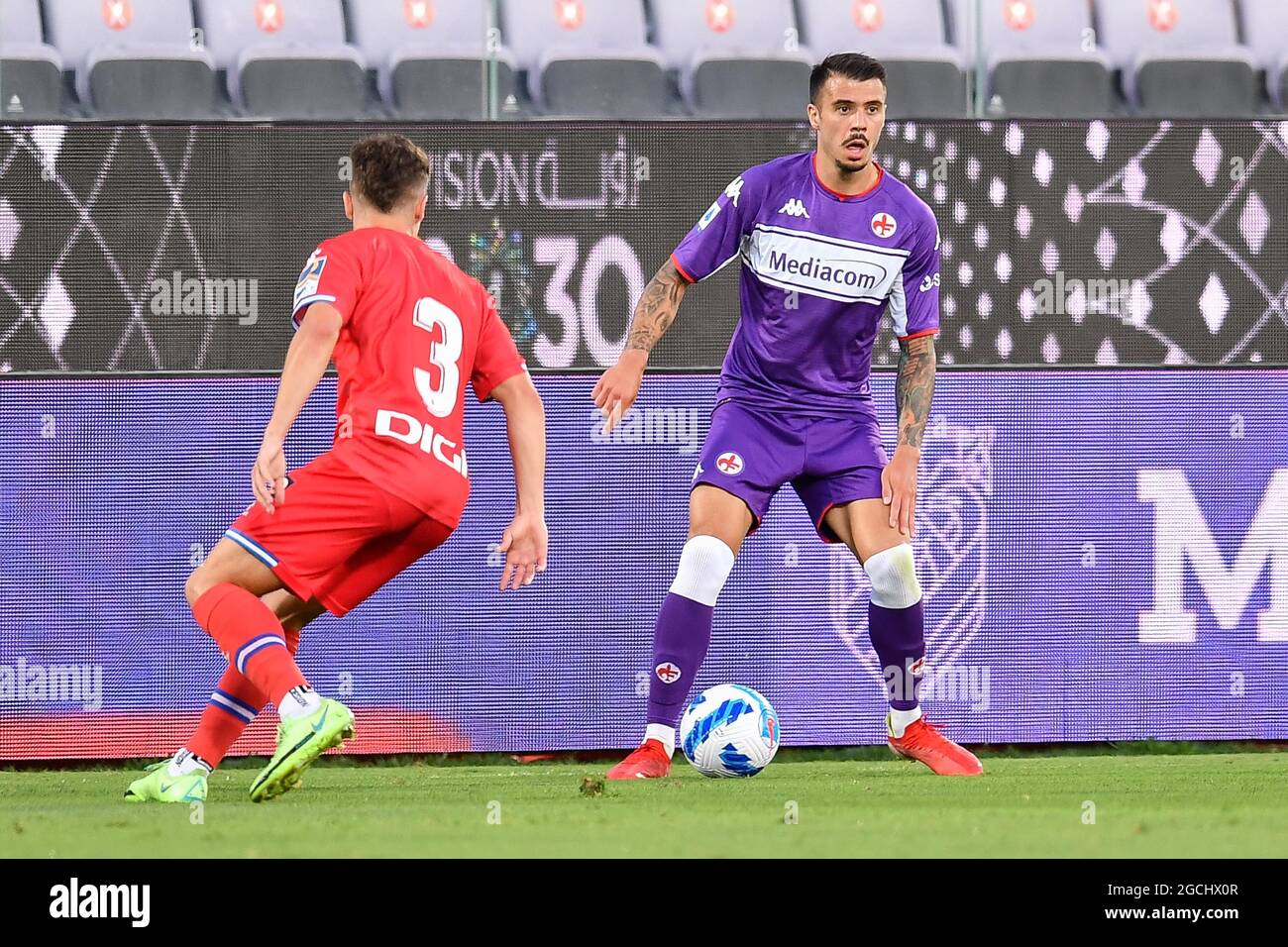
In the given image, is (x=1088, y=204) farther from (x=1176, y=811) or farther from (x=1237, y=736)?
(x=1176, y=811)

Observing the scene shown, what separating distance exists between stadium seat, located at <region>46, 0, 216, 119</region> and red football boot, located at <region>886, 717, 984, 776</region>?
12.0 ft

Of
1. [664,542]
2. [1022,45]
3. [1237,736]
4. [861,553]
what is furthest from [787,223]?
[1237,736]

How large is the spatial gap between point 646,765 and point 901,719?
863 millimetres

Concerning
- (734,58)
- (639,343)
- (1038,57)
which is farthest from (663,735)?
(1038,57)

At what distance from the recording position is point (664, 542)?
738 cm

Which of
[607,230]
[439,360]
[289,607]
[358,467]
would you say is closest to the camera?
[358,467]

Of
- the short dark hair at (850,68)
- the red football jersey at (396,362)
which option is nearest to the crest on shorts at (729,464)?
the red football jersey at (396,362)

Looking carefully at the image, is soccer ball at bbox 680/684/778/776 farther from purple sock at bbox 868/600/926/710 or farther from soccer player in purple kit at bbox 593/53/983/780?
purple sock at bbox 868/600/926/710

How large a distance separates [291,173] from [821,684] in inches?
106

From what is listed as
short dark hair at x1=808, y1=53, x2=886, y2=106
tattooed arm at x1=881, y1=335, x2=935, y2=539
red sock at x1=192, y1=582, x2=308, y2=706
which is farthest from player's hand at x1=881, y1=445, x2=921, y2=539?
red sock at x1=192, y1=582, x2=308, y2=706

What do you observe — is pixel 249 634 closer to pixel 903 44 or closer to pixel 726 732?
pixel 726 732

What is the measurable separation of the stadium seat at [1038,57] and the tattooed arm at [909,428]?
6.83ft

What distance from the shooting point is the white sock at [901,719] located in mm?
5961

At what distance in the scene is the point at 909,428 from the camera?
19.1 ft
